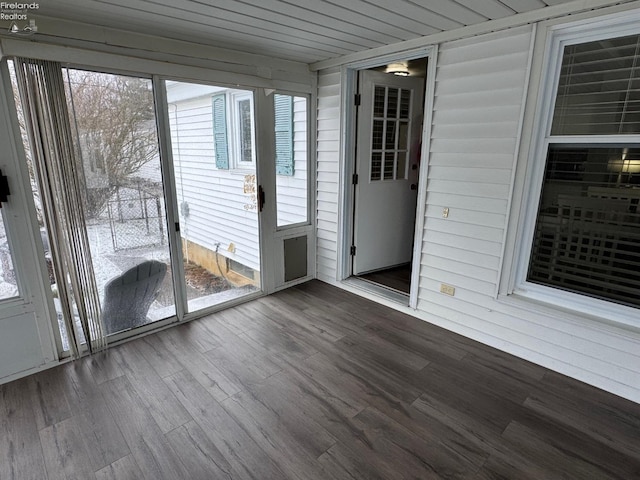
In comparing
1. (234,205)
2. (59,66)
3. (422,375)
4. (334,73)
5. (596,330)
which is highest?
(334,73)

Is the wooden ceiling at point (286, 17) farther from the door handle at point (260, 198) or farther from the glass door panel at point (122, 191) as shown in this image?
the door handle at point (260, 198)

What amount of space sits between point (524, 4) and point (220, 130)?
2546 mm

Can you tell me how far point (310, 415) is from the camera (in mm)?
2123

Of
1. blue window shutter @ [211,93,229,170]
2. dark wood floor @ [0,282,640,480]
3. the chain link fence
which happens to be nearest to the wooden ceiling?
blue window shutter @ [211,93,229,170]

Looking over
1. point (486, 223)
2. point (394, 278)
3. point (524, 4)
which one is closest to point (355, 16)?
point (524, 4)

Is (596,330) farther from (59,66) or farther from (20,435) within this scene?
(59,66)

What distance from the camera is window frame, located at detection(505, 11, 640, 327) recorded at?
2180 mm

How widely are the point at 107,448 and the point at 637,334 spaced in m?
3.23

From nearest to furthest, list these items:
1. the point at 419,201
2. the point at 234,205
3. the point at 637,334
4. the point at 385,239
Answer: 1. the point at 637,334
2. the point at 419,201
3. the point at 234,205
4. the point at 385,239

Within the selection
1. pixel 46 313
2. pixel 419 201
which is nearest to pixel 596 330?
pixel 419 201

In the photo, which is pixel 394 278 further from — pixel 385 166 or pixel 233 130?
pixel 233 130

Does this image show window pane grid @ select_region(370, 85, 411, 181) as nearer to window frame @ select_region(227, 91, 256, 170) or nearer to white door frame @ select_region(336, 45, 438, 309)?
white door frame @ select_region(336, 45, 438, 309)

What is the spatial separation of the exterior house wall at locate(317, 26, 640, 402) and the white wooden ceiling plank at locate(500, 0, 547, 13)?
141mm

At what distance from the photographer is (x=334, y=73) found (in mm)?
3678
